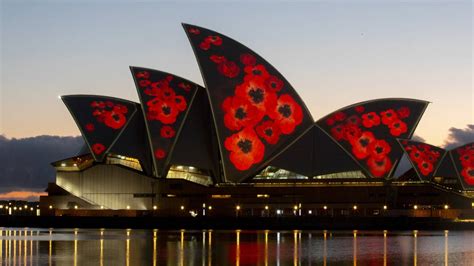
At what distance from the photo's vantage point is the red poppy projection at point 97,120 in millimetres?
98188

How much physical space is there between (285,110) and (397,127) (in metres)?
12.4

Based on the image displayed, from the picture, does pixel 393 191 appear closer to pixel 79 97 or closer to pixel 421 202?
pixel 421 202

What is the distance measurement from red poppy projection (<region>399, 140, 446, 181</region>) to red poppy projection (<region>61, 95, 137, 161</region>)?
1216 inches

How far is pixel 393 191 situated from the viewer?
9962cm

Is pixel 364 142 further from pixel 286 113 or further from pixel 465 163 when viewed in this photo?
pixel 465 163

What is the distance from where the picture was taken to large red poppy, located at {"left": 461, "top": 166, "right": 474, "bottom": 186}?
109 metres

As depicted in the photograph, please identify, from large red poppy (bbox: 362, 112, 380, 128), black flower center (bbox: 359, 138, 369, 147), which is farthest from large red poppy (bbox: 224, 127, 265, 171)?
large red poppy (bbox: 362, 112, 380, 128)

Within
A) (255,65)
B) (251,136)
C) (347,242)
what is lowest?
(347,242)

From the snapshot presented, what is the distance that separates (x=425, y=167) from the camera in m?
106

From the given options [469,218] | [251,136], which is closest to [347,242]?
[251,136]

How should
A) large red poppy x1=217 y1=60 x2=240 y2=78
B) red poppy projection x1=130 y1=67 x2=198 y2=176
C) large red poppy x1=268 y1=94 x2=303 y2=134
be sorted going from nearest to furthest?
large red poppy x1=217 y1=60 x2=240 y2=78
red poppy projection x1=130 y1=67 x2=198 y2=176
large red poppy x1=268 y1=94 x2=303 y2=134

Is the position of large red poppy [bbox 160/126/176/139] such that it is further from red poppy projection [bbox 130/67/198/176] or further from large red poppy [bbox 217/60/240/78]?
large red poppy [bbox 217/60/240/78]

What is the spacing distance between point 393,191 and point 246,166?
15.7 metres

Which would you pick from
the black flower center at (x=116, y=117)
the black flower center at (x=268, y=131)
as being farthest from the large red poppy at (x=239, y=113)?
the black flower center at (x=116, y=117)
